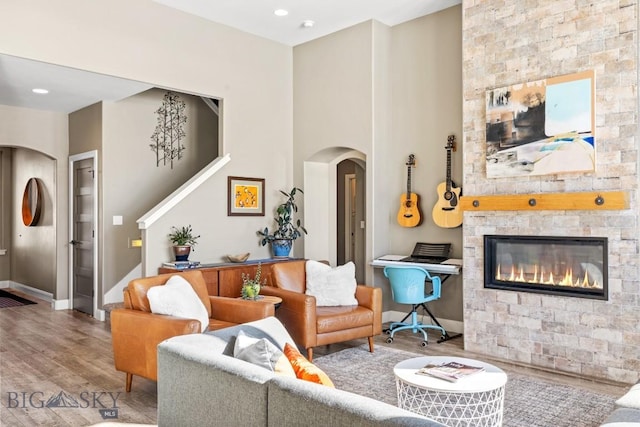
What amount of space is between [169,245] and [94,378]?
1.72 meters

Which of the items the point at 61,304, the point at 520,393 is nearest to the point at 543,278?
the point at 520,393

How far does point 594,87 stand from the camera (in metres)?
4.07

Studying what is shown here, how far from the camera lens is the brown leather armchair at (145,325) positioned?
340 centimetres

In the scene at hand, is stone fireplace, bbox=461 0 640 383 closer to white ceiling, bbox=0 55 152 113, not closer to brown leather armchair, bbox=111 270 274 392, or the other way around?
brown leather armchair, bbox=111 270 274 392

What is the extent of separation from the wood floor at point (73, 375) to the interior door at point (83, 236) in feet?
1.98

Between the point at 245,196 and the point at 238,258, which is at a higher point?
the point at 245,196

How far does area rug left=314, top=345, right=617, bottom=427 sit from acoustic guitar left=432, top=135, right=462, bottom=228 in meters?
1.56

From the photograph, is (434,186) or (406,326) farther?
(434,186)

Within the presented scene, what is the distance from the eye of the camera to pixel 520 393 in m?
3.67

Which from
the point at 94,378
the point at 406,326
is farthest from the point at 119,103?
the point at 406,326

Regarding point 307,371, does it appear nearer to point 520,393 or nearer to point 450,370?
point 450,370

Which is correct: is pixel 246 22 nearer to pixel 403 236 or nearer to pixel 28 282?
pixel 403 236

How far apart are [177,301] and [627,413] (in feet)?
9.21

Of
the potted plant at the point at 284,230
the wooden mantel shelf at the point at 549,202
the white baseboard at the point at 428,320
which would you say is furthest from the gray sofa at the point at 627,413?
the potted plant at the point at 284,230
